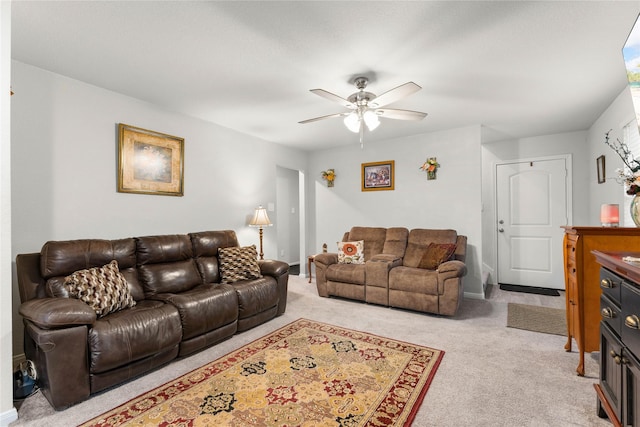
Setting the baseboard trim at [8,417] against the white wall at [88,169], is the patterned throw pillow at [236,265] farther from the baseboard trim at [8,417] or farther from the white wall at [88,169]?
the baseboard trim at [8,417]

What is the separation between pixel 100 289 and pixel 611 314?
10.5 ft

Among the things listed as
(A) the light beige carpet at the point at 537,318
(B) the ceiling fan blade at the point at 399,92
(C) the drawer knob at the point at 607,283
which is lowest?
(A) the light beige carpet at the point at 537,318

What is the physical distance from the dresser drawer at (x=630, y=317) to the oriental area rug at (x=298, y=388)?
1120mm

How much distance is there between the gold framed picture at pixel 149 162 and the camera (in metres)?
3.18

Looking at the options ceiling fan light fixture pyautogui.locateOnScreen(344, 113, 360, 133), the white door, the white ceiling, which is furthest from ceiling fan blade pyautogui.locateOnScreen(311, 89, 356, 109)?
the white door

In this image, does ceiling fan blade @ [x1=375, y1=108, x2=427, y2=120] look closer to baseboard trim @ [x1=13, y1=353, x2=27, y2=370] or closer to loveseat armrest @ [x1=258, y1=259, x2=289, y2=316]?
loveseat armrest @ [x1=258, y1=259, x2=289, y2=316]

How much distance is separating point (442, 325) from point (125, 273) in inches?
126

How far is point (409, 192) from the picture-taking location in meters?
4.95

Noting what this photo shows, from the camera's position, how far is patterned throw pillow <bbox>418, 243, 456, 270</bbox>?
3.93 meters

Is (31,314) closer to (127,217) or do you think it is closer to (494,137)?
A: (127,217)

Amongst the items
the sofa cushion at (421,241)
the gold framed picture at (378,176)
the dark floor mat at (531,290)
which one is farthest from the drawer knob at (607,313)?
the gold framed picture at (378,176)

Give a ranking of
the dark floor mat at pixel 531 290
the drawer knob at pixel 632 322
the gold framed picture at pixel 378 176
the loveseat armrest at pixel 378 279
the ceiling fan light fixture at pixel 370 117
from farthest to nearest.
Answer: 1. the gold framed picture at pixel 378 176
2. the dark floor mat at pixel 531 290
3. the loveseat armrest at pixel 378 279
4. the ceiling fan light fixture at pixel 370 117
5. the drawer knob at pixel 632 322

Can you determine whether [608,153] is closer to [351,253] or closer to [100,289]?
[351,253]

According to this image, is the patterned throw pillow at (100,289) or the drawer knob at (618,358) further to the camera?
the patterned throw pillow at (100,289)
